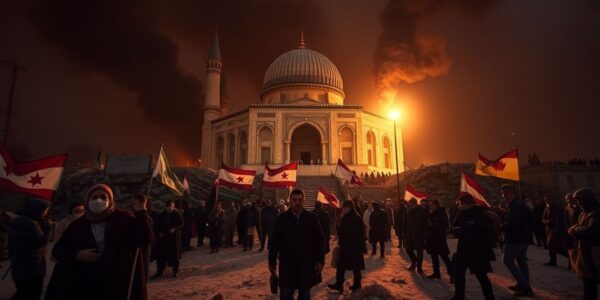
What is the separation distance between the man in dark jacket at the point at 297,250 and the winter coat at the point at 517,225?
4.02 metres

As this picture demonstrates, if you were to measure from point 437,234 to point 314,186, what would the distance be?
21723 mm

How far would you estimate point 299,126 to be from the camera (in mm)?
41375

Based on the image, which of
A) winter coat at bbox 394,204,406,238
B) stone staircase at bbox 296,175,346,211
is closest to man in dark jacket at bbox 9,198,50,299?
winter coat at bbox 394,204,406,238

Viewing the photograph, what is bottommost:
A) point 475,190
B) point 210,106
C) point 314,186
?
point 475,190

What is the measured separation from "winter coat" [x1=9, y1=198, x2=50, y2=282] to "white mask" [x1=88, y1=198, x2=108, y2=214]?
2.43 m

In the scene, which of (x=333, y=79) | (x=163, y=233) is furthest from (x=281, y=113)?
(x=163, y=233)

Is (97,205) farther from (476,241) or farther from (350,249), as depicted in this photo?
(476,241)

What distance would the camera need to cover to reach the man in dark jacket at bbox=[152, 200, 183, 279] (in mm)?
8438

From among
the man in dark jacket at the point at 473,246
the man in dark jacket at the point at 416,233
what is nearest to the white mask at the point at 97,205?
the man in dark jacket at the point at 473,246

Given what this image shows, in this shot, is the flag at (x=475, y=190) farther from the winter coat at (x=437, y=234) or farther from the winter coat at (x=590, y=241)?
the winter coat at (x=590, y=241)

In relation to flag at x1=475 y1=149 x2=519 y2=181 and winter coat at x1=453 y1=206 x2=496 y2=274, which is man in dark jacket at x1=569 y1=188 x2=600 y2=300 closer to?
winter coat at x1=453 y1=206 x2=496 y2=274

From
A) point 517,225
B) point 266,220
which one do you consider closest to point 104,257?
point 517,225

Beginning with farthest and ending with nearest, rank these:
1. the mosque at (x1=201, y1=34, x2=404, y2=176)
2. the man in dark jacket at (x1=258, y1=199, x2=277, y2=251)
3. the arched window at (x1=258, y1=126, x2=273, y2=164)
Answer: the arched window at (x1=258, y1=126, x2=273, y2=164) → the mosque at (x1=201, y1=34, x2=404, y2=176) → the man in dark jacket at (x1=258, y1=199, x2=277, y2=251)

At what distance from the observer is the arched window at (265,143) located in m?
39.8
